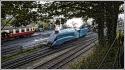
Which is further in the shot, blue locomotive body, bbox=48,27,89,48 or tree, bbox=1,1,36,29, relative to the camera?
blue locomotive body, bbox=48,27,89,48

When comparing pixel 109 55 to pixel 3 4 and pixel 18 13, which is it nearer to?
pixel 18 13

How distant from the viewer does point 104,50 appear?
1318cm

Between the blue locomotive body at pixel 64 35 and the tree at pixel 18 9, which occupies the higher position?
the tree at pixel 18 9

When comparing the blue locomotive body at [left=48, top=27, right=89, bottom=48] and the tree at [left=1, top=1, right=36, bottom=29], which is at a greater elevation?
the tree at [left=1, top=1, right=36, bottom=29]

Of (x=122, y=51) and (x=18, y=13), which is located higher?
(x=18, y=13)

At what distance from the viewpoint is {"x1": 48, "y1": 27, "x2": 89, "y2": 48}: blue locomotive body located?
2633cm

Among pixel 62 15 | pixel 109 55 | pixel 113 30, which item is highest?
pixel 62 15

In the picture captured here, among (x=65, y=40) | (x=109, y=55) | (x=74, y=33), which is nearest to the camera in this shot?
(x=109, y=55)

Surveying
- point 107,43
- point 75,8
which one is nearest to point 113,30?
point 107,43

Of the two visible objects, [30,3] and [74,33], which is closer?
[30,3]

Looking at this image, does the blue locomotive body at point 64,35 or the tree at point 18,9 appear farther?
the blue locomotive body at point 64,35

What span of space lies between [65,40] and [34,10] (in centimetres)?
1663

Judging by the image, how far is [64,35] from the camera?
2848 cm

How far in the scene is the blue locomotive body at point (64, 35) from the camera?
86.4 feet
